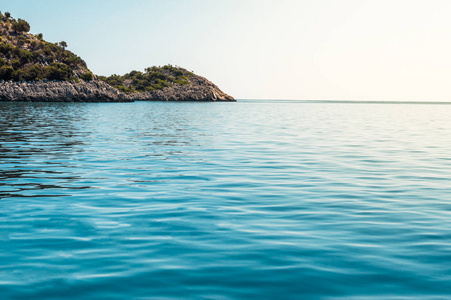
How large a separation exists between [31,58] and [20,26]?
28421 millimetres

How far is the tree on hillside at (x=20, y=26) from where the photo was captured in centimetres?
18412

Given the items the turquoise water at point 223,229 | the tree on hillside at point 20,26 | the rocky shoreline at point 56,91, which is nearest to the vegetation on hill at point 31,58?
the tree on hillside at point 20,26

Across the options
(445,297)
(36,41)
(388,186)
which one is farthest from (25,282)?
(36,41)

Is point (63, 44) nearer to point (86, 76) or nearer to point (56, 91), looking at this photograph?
point (86, 76)

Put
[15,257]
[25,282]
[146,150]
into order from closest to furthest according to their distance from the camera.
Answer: [25,282], [15,257], [146,150]

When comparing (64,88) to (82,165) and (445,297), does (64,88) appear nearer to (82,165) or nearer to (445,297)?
(82,165)

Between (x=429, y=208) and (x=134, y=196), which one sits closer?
(x=429, y=208)

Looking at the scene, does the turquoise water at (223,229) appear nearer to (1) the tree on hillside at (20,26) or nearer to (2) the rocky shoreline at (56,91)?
(2) the rocky shoreline at (56,91)

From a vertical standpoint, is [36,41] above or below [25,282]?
above

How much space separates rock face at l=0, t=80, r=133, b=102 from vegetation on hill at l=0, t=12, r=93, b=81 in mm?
4260

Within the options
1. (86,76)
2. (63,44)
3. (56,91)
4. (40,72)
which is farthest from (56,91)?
(63,44)

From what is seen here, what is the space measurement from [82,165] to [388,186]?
12948mm

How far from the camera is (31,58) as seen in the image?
166 m

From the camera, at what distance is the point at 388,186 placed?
16.0 metres
